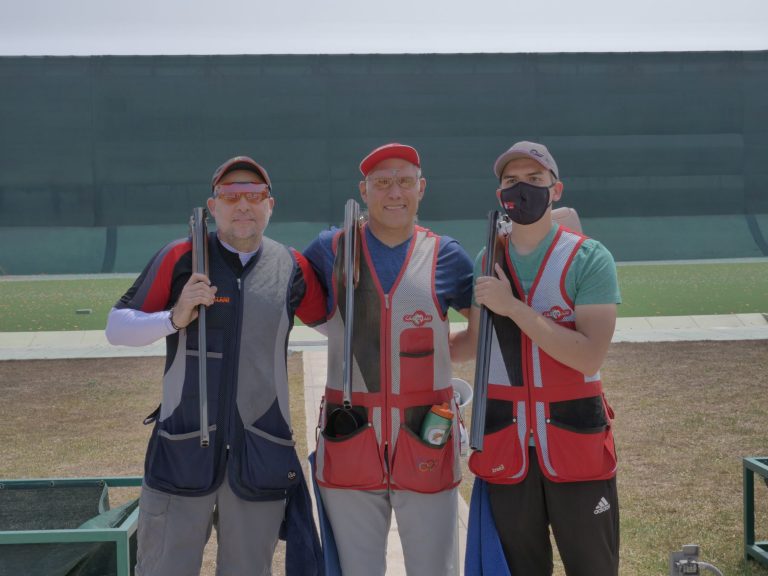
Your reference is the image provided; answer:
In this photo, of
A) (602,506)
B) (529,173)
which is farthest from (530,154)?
(602,506)

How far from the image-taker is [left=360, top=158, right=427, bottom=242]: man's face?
3436mm

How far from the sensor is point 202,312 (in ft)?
11.0

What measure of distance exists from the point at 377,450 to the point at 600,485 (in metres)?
0.74

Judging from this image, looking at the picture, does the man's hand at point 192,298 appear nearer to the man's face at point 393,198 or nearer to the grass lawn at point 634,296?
the man's face at point 393,198

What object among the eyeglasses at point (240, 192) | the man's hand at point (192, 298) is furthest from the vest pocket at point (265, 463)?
the eyeglasses at point (240, 192)

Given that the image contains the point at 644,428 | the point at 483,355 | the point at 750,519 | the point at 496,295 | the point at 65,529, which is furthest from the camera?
the point at 644,428

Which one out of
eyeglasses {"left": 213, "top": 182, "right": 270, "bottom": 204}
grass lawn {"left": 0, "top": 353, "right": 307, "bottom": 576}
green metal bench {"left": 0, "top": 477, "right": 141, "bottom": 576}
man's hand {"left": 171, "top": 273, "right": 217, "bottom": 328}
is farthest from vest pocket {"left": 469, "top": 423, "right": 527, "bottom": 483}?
grass lawn {"left": 0, "top": 353, "right": 307, "bottom": 576}

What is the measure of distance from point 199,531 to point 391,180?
1.38 meters

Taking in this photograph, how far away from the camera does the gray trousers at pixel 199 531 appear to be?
11.1 feet

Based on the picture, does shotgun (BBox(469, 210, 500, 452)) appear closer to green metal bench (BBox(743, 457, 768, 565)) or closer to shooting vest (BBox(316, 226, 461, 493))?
shooting vest (BBox(316, 226, 461, 493))

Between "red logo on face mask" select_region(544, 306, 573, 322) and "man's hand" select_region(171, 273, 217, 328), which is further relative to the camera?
"man's hand" select_region(171, 273, 217, 328)

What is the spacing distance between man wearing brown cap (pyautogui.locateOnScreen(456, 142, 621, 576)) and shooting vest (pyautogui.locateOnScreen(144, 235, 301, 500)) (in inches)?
28.7

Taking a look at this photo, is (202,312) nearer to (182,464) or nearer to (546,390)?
(182,464)

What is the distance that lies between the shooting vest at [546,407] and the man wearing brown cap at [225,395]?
2.42ft
